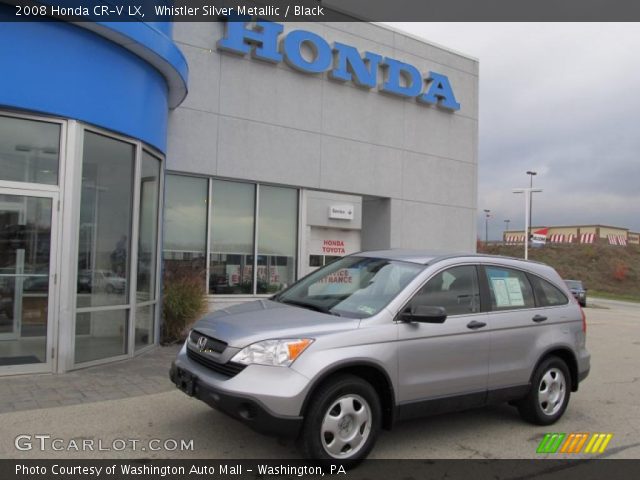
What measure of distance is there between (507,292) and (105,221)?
5391 millimetres

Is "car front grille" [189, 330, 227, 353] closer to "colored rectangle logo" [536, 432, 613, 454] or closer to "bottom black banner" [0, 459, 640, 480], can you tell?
"bottom black banner" [0, 459, 640, 480]

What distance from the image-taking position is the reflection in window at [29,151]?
7023 mm

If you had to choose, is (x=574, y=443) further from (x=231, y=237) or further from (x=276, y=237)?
(x=276, y=237)

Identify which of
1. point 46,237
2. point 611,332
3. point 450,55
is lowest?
point 611,332

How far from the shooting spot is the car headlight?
14.3ft

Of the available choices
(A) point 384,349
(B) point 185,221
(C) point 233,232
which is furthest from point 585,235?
(A) point 384,349

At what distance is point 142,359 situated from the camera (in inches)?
332

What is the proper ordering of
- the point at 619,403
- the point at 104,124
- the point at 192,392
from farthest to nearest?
the point at 104,124
the point at 619,403
the point at 192,392

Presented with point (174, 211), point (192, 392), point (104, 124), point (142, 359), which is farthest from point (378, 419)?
point (174, 211)

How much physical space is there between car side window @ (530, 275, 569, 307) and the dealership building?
5462 mm

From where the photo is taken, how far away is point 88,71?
7.39 m

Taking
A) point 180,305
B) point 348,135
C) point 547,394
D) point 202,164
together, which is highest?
point 348,135

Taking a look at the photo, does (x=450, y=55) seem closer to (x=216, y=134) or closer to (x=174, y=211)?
(x=216, y=134)

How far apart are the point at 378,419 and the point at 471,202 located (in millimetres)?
12457
